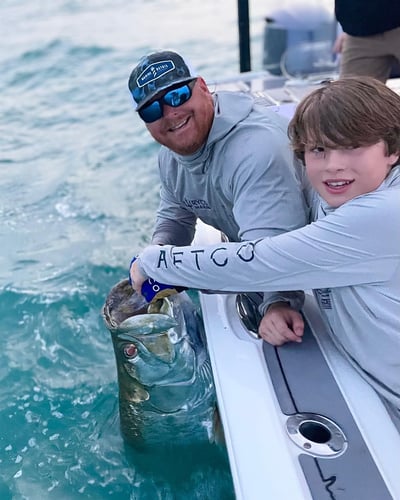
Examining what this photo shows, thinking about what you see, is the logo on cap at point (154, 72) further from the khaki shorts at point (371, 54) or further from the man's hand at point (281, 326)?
the khaki shorts at point (371, 54)

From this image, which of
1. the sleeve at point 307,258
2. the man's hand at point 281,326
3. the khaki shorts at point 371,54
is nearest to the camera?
the sleeve at point 307,258

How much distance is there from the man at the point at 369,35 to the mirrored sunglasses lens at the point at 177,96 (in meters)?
1.59

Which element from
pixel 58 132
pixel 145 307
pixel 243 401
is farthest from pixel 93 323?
pixel 58 132

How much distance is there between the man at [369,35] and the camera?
10.5 ft

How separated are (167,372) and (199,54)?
25.9ft

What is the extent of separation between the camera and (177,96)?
204 cm

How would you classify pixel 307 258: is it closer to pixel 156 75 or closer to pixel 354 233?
pixel 354 233

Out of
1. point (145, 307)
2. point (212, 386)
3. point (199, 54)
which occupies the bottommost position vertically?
point (199, 54)

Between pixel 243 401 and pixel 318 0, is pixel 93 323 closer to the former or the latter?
pixel 243 401

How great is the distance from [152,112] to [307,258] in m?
0.76

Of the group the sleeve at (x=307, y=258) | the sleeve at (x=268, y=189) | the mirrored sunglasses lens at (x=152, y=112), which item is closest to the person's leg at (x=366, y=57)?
the sleeve at (x=268, y=189)

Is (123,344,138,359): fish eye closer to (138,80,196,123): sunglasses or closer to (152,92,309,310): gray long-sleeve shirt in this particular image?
(152,92,309,310): gray long-sleeve shirt

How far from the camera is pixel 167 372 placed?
6.57 ft

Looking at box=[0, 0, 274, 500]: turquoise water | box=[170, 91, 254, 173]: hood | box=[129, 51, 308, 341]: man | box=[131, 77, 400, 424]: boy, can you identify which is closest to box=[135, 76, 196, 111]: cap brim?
box=[129, 51, 308, 341]: man
